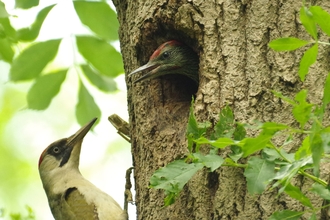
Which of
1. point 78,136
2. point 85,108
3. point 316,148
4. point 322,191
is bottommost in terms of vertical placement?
point 78,136

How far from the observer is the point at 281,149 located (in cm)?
259

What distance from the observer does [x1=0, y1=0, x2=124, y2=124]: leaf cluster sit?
4973 millimetres

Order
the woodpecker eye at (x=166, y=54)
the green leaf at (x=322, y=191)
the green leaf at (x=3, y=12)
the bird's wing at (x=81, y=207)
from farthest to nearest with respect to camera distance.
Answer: the bird's wing at (x=81, y=207) → the woodpecker eye at (x=166, y=54) → the green leaf at (x=3, y=12) → the green leaf at (x=322, y=191)

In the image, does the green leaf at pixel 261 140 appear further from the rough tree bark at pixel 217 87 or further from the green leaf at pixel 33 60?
the green leaf at pixel 33 60

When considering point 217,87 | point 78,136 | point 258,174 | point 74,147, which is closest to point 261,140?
point 258,174

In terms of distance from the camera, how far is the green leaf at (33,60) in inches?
199

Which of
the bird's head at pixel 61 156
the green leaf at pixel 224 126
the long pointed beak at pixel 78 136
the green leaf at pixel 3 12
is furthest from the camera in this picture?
the bird's head at pixel 61 156

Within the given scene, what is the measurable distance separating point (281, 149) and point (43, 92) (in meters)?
3.06

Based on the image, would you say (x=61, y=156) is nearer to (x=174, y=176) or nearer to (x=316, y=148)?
(x=174, y=176)

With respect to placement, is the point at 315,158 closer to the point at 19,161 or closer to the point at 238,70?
the point at 238,70

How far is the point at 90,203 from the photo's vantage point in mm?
5453

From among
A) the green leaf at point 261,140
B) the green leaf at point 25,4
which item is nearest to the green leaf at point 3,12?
the green leaf at point 25,4

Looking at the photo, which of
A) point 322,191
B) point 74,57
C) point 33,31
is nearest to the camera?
point 322,191

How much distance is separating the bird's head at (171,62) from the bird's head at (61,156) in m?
1.36
